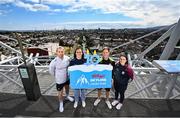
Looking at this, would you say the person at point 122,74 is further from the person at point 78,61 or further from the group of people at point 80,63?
the person at point 78,61

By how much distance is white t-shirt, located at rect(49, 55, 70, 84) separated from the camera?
470cm

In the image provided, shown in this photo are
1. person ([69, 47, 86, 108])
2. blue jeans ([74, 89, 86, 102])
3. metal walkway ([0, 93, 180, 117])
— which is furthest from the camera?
blue jeans ([74, 89, 86, 102])

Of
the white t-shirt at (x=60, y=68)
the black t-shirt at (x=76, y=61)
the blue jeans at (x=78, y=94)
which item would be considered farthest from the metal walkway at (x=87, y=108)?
the black t-shirt at (x=76, y=61)

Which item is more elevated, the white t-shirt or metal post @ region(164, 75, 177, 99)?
the white t-shirt

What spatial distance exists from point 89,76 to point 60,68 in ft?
2.04

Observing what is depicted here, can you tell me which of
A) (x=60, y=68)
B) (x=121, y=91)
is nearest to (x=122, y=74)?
(x=121, y=91)

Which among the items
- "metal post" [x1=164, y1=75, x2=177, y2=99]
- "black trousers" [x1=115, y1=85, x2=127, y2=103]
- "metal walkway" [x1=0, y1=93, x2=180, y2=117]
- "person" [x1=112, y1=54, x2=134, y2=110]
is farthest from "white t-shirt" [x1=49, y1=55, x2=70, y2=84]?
"metal post" [x1=164, y1=75, x2=177, y2=99]

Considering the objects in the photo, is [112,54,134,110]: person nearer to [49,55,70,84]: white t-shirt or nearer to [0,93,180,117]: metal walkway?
[0,93,180,117]: metal walkway

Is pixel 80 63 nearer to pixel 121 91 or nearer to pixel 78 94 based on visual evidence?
pixel 78 94

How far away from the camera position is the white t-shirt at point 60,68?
4699 millimetres

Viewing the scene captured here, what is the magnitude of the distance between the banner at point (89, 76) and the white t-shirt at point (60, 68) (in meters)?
0.18

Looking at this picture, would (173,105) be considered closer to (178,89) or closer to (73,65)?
(178,89)

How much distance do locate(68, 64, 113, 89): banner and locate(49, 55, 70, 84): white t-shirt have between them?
180mm

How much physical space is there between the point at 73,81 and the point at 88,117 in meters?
0.77
